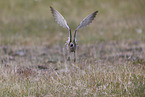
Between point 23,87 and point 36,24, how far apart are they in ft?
25.2

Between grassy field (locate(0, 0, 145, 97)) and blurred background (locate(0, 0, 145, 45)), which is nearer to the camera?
grassy field (locate(0, 0, 145, 97))

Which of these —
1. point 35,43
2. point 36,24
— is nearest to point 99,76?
point 35,43

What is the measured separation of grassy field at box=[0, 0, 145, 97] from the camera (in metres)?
3.97

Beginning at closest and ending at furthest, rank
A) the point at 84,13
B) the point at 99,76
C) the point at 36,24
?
the point at 99,76 → the point at 36,24 → the point at 84,13

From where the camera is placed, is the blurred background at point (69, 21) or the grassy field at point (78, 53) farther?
the blurred background at point (69, 21)

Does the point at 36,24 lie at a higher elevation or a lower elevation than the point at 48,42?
higher

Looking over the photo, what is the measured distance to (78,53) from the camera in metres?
7.52

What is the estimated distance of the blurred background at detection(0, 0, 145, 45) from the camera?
1028 cm

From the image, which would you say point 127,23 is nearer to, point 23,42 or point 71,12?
point 71,12

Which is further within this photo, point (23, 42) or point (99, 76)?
point (23, 42)

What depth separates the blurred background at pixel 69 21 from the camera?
1028cm

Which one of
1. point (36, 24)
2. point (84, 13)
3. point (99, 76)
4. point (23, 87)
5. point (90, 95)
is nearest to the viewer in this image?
point (90, 95)

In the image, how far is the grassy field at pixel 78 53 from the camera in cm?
397

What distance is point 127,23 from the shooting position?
38.7 ft
